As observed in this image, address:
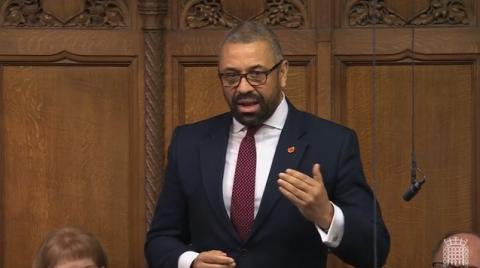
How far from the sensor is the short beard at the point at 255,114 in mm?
5090

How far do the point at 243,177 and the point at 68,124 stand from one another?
4.51ft

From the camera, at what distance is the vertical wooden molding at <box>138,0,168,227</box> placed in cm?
628

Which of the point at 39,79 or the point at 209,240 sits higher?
the point at 39,79

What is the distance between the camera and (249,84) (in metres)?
5.07

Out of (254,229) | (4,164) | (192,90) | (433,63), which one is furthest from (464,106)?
(4,164)

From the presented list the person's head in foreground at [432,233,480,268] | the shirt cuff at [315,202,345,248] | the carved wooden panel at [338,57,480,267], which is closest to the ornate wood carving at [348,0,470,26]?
the carved wooden panel at [338,57,480,267]

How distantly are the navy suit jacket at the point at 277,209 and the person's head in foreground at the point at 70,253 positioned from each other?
0.26 m

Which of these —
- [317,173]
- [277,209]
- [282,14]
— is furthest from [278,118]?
[282,14]

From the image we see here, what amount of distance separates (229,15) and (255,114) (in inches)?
49.4

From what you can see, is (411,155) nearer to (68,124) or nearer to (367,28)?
(367,28)

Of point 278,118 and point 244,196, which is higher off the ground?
point 278,118

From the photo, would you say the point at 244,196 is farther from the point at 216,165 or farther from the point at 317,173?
the point at 317,173

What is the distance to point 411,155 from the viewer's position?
20.4ft

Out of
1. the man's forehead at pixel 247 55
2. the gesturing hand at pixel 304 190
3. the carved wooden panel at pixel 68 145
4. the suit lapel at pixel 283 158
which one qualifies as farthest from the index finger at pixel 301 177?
the carved wooden panel at pixel 68 145
